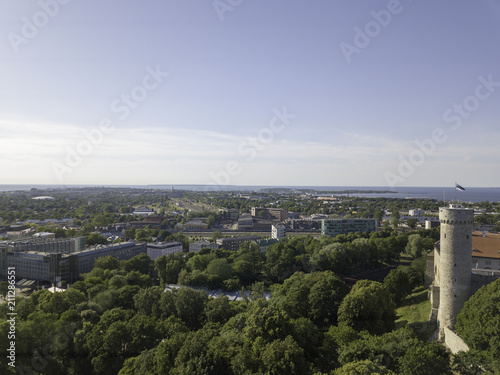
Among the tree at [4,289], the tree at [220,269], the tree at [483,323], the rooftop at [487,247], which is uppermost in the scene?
the rooftop at [487,247]

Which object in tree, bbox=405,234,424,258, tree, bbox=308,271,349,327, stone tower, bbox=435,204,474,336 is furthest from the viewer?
tree, bbox=405,234,424,258

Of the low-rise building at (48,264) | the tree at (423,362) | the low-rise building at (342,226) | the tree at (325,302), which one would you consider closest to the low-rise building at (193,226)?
the low-rise building at (342,226)

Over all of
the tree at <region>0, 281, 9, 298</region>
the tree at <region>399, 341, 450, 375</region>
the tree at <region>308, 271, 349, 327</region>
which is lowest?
the tree at <region>0, 281, 9, 298</region>

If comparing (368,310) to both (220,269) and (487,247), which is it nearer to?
(487,247)

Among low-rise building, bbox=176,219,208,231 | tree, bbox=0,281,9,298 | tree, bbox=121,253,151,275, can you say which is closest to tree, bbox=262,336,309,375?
tree, bbox=0,281,9,298

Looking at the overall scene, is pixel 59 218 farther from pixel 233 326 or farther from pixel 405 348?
pixel 405 348

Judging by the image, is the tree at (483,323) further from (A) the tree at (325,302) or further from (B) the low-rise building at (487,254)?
(B) the low-rise building at (487,254)

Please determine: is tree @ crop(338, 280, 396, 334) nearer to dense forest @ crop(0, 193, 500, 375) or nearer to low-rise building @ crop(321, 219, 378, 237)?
dense forest @ crop(0, 193, 500, 375)
